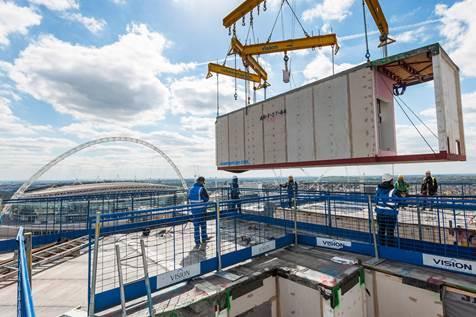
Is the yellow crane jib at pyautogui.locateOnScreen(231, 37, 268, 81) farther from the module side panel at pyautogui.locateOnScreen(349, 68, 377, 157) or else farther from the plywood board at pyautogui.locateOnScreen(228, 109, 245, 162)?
the module side panel at pyautogui.locateOnScreen(349, 68, 377, 157)

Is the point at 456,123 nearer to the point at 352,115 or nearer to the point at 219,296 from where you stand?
the point at 352,115

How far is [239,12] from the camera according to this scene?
11.6m

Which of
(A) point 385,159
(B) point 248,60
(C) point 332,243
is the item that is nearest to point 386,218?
(C) point 332,243

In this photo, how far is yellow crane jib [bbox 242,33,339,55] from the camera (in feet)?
35.5

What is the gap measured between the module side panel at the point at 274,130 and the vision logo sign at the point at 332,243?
15.8 ft

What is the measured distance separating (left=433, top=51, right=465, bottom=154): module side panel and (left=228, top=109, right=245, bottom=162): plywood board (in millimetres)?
7986

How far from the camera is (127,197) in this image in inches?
359

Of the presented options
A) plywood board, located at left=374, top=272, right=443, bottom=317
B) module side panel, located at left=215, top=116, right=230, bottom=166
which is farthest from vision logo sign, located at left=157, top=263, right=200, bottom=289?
module side panel, located at left=215, top=116, right=230, bottom=166

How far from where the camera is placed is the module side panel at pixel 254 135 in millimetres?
11859

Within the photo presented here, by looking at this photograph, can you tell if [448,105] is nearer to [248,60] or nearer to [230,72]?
[248,60]

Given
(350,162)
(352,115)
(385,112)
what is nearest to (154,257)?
(350,162)

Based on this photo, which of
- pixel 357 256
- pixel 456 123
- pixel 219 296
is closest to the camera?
pixel 219 296

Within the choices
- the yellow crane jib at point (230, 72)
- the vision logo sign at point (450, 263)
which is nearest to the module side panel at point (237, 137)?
the yellow crane jib at point (230, 72)

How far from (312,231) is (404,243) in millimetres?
Result: 2378
